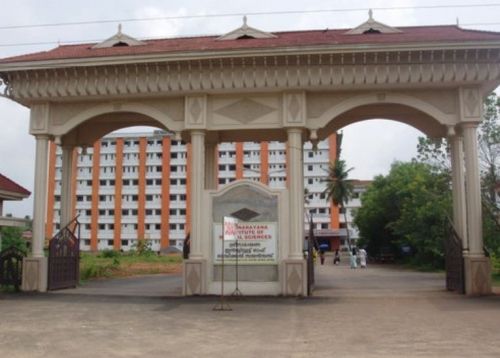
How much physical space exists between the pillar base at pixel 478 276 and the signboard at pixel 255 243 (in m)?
5.60

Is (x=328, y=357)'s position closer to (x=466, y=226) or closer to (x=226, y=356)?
(x=226, y=356)

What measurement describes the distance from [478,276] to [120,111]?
12.2m

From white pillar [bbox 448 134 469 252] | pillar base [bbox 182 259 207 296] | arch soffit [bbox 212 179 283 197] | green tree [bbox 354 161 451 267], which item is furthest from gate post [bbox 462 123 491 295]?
green tree [bbox 354 161 451 267]

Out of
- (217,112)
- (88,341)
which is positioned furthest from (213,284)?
(88,341)

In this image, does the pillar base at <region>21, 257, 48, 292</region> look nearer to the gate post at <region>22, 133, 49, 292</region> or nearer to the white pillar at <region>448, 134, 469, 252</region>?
the gate post at <region>22, 133, 49, 292</region>

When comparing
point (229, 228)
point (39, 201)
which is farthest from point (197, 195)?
point (39, 201)

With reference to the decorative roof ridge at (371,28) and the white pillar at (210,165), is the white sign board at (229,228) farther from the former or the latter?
the decorative roof ridge at (371,28)

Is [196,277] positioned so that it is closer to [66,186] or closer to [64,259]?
[64,259]

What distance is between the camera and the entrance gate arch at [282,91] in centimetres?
1634

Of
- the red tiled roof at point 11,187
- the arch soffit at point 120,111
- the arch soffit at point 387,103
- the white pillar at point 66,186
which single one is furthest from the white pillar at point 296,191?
the red tiled roof at point 11,187

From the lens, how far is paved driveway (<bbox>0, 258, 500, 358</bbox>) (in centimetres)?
886

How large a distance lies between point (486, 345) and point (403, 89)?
977 centimetres

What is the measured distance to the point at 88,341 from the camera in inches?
380

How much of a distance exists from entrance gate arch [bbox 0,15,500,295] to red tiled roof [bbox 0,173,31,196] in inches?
99.3
